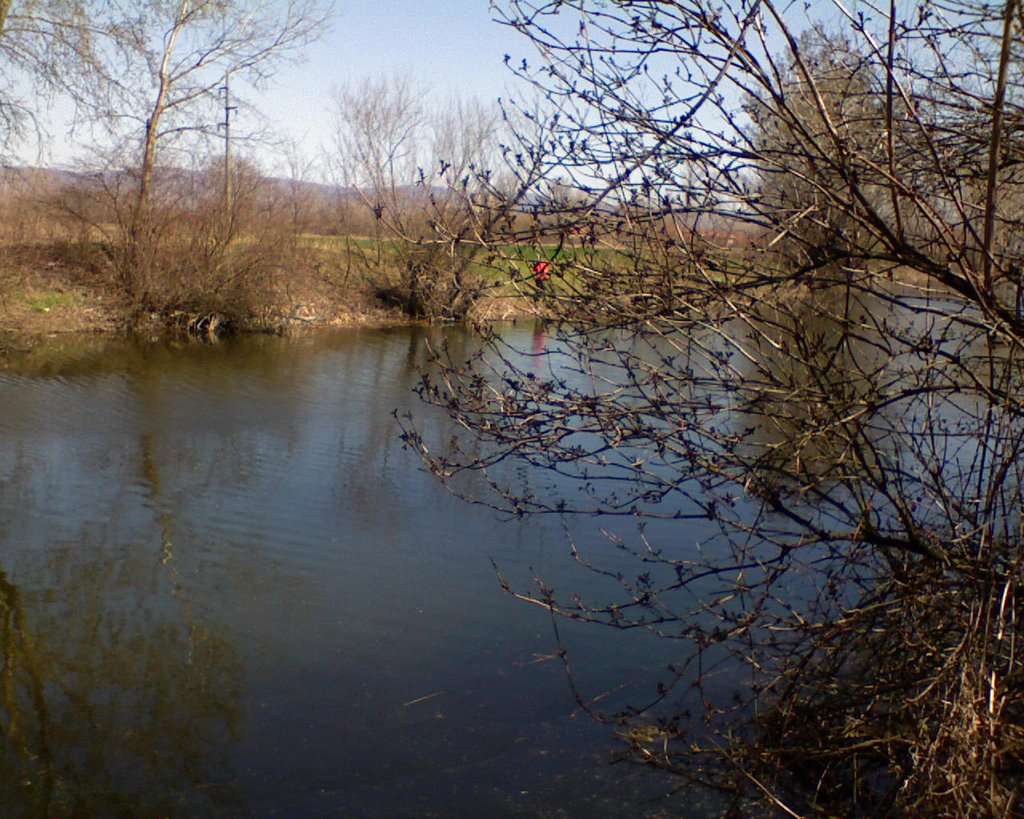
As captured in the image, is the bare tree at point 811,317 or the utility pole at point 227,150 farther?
the utility pole at point 227,150

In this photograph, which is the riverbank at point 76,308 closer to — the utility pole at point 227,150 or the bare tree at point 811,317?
the utility pole at point 227,150

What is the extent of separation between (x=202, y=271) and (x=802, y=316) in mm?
17410

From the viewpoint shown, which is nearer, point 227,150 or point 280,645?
point 280,645

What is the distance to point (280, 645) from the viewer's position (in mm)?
6398

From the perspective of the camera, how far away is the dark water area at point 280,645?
5.02m

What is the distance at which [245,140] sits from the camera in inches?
936

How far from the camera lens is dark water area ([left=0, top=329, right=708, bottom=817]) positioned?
5016 mm

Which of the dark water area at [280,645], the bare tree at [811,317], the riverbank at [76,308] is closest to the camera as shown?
the bare tree at [811,317]

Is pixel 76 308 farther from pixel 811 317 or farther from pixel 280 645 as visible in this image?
pixel 811 317

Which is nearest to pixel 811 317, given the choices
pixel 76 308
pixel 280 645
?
pixel 280 645

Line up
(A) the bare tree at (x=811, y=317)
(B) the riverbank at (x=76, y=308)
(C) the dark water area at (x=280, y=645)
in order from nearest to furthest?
(A) the bare tree at (x=811, y=317), (C) the dark water area at (x=280, y=645), (B) the riverbank at (x=76, y=308)

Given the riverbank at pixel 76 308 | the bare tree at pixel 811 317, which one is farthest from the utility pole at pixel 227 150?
the bare tree at pixel 811 317

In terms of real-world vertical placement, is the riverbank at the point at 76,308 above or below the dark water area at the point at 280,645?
above

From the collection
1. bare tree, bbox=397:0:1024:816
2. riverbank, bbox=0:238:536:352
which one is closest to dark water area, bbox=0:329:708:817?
bare tree, bbox=397:0:1024:816
